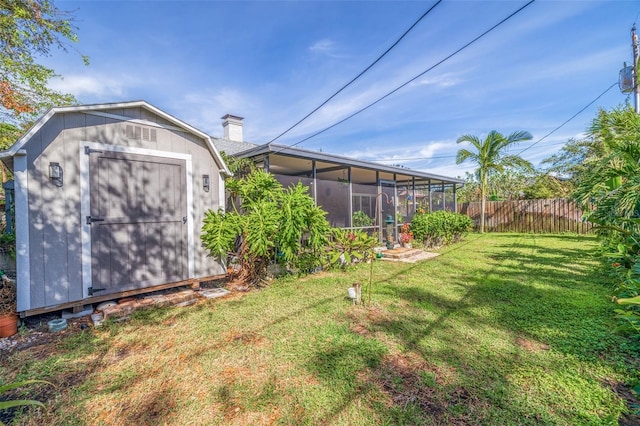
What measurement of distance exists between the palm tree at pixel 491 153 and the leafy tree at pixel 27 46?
50.4 ft

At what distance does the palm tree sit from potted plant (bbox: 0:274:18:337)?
15312 mm

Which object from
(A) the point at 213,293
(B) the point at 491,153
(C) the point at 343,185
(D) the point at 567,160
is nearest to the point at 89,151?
(A) the point at 213,293

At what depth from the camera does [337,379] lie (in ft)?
7.34

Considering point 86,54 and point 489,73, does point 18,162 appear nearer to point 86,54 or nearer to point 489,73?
point 86,54

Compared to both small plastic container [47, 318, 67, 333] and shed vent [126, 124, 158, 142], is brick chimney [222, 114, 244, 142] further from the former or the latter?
small plastic container [47, 318, 67, 333]

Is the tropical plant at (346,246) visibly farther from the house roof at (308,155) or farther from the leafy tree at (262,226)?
the house roof at (308,155)

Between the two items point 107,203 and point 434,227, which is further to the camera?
point 434,227

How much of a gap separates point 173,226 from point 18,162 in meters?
1.93

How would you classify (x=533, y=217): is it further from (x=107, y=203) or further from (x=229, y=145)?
(x=107, y=203)

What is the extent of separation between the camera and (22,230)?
10.5ft

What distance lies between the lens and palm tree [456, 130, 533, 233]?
12.6 m

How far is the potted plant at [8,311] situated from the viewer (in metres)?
3.14

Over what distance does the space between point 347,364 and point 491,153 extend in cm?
1401

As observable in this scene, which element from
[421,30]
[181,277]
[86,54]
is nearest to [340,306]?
[181,277]
